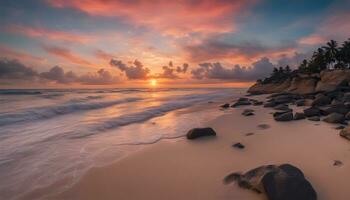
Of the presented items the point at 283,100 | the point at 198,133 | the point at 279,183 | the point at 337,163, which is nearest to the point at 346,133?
the point at 337,163

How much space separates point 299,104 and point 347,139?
10.1m

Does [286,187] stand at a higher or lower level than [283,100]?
higher

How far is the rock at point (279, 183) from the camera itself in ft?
12.3

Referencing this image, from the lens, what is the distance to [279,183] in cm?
392

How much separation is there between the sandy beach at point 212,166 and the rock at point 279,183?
0.21 metres

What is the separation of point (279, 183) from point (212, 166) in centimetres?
189

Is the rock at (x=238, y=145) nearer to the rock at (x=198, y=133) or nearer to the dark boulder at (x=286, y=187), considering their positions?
the rock at (x=198, y=133)

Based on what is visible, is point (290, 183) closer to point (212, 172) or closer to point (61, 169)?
point (212, 172)

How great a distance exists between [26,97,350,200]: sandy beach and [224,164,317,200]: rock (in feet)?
0.70

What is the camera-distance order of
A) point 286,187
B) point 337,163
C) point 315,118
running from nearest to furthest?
point 286,187, point 337,163, point 315,118

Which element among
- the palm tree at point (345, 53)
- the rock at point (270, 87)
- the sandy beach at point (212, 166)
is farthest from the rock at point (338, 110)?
the palm tree at point (345, 53)

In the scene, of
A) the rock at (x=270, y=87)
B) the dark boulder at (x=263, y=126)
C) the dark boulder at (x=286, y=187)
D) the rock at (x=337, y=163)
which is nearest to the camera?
the dark boulder at (x=286, y=187)

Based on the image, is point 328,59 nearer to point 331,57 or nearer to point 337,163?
point 331,57

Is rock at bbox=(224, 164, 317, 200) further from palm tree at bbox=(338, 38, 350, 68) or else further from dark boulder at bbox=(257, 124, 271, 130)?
palm tree at bbox=(338, 38, 350, 68)
